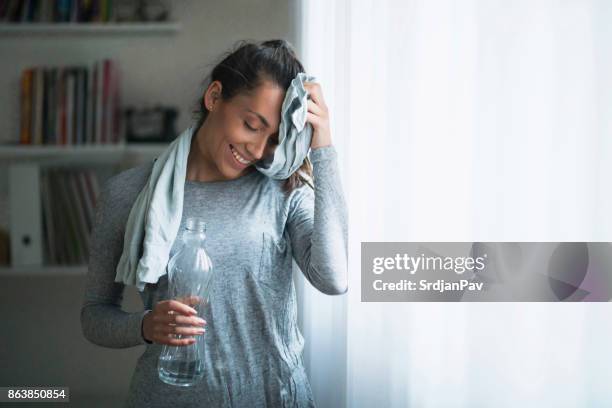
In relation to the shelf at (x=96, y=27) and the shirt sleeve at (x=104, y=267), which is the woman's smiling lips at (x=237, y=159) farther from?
the shelf at (x=96, y=27)

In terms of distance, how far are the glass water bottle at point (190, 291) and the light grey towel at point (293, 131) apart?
0.43 feet

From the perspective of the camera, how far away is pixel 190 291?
2.86 ft

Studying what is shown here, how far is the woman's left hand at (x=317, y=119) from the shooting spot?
86 cm

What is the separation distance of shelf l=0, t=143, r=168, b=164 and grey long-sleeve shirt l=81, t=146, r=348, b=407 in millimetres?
649

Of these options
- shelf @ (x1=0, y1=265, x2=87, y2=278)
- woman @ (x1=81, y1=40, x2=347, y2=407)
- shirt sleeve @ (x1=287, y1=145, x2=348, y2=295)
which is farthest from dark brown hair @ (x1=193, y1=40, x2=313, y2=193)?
shelf @ (x1=0, y1=265, x2=87, y2=278)

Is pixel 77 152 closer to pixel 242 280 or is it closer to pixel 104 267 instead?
pixel 104 267

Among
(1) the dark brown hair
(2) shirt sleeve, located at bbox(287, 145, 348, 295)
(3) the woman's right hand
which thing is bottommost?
(3) the woman's right hand

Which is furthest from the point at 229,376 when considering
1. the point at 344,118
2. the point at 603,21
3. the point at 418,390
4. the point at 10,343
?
the point at 10,343

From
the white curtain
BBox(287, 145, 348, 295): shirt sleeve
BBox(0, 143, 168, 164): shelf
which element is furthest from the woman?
BBox(0, 143, 168, 164): shelf

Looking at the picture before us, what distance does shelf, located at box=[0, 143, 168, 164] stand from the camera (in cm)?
152

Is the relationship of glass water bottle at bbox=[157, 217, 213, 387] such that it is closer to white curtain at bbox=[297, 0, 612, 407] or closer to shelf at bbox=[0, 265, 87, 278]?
white curtain at bbox=[297, 0, 612, 407]

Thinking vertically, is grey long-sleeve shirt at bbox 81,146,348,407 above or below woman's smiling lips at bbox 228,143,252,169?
below

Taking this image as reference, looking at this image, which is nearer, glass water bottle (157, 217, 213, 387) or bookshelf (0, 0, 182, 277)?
glass water bottle (157, 217, 213, 387)

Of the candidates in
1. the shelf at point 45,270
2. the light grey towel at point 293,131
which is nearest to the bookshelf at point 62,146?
the shelf at point 45,270
